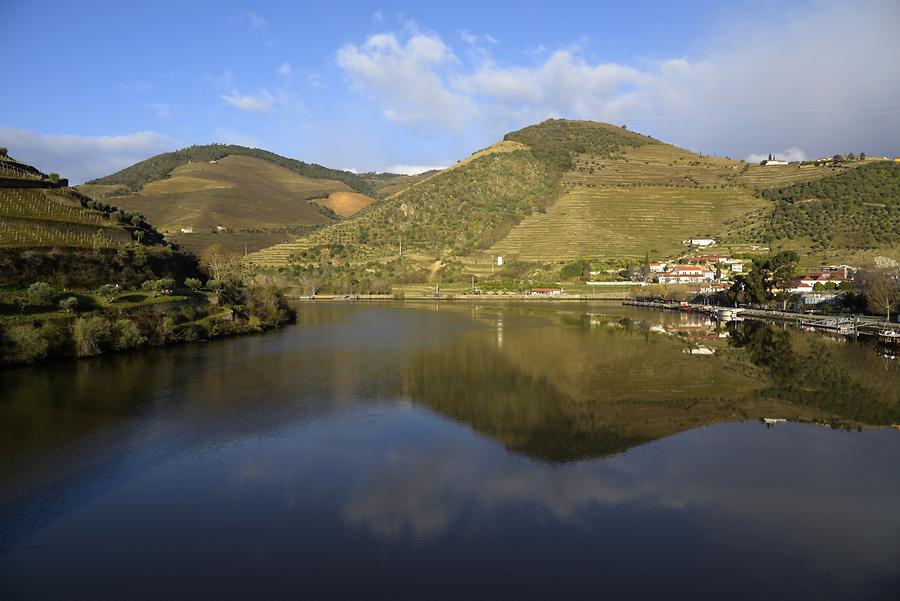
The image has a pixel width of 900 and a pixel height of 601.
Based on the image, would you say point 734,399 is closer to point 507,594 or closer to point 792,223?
point 507,594

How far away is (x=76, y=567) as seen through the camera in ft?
34.8

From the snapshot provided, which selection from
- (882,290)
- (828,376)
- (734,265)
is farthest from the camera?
(734,265)

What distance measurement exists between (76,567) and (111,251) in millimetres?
33539

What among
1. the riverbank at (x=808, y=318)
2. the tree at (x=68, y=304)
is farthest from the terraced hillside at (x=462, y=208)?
the tree at (x=68, y=304)

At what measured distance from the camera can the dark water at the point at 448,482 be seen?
34.7 feet

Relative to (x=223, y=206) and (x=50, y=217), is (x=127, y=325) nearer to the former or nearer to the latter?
(x=50, y=217)

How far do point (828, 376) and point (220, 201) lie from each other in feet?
456

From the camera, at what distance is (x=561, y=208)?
358 feet

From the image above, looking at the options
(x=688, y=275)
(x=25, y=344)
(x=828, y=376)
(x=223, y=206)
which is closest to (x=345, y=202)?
(x=223, y=206)

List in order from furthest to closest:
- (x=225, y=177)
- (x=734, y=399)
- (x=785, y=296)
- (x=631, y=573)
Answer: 1. (x=225, y=177)
2. (x=785, y=296)
3. (x=734, y=399)
4. (x=631, y=573)

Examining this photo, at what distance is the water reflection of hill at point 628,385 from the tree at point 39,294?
1876cm

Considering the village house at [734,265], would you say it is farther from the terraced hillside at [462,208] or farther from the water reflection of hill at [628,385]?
the terraced hillside at [462,208]

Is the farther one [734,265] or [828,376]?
[734,265]

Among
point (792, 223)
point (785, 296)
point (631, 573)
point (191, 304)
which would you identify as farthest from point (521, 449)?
point (792, 223)
